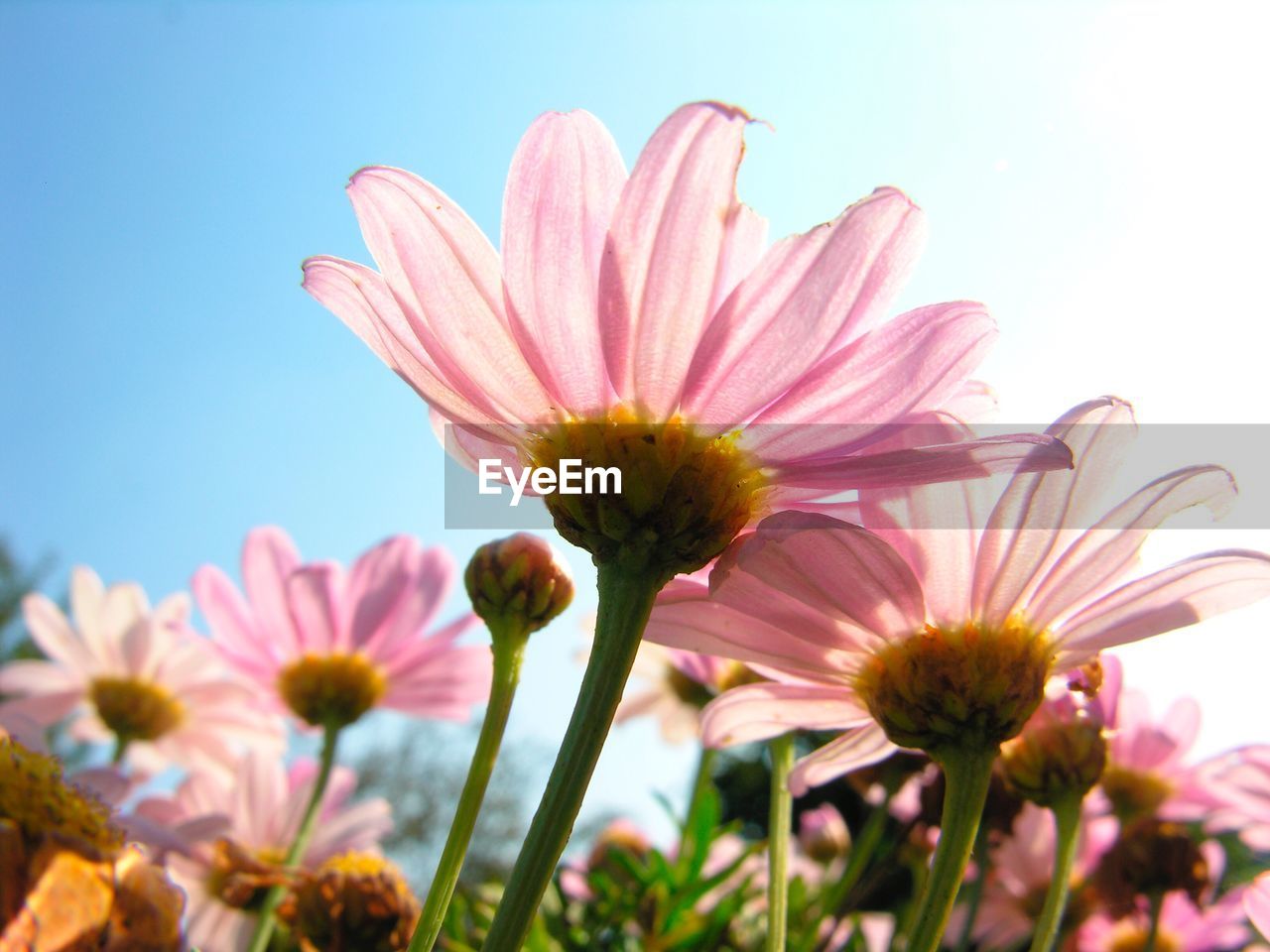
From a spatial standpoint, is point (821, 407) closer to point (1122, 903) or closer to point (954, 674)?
point (954, 674)

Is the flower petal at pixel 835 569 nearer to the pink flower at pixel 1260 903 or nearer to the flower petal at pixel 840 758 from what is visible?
the flower petal at pixel 840 758

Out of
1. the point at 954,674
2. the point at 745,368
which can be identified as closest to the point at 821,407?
the point at 745,368

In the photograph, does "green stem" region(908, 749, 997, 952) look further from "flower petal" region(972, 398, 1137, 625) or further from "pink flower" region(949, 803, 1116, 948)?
"pink flower" region(949, 803, 1116, 948)

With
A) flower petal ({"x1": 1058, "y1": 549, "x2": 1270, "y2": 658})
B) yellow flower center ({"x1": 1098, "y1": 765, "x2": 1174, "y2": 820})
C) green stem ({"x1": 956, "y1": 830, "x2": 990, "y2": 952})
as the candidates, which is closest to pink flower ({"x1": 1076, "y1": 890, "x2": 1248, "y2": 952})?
→ yellow flower center ({"x1": 1098, "y1": 765, "x2": 1174, "y2": 820})

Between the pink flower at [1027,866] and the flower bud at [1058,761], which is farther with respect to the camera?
the pink flower at [1027,866]

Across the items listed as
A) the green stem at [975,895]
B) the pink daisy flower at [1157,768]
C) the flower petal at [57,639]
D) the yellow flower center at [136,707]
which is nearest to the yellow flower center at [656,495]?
the green stem at [975,895]

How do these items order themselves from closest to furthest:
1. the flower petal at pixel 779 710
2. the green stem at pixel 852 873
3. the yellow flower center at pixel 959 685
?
the yellow flower center at pixel 959 685
the flower petal at pixel 779 710
the green stem at pixel 852 873

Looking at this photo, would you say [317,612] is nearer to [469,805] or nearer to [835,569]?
[469,805]
